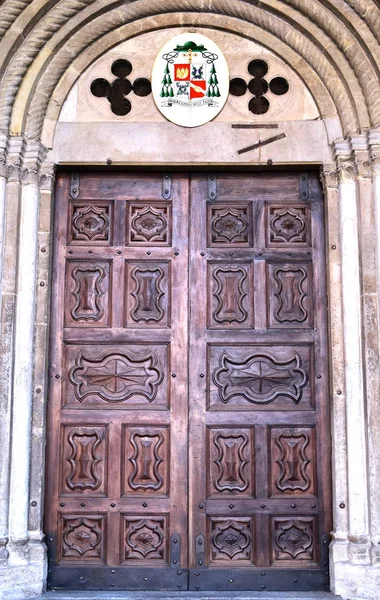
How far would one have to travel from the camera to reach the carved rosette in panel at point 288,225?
5.18 metres

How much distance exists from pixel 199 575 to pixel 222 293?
1.83 metres

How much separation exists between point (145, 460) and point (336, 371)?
4.48 ft

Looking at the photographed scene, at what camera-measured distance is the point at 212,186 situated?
207 inches

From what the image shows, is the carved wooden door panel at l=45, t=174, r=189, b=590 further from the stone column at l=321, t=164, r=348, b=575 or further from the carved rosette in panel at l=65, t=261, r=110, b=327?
the stone column at l=321, t=164, r=348, b=575

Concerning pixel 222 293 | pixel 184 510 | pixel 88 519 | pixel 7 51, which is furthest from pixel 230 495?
pixel 7 51

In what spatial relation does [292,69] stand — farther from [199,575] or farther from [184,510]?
[199,575]

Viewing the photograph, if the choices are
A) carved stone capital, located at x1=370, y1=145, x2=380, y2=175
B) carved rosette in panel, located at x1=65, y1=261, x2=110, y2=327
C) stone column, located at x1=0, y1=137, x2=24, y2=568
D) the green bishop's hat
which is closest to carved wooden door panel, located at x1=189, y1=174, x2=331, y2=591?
carved stone capital, located at x1=370, y1=145, x2=380, y2=175

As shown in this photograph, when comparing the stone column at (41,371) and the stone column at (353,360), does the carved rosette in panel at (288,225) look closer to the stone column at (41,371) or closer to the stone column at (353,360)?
the stone column at (353,360)

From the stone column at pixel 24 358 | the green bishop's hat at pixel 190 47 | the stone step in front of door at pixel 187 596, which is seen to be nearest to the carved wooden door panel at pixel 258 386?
the stone step in front of door at pixel 187 596

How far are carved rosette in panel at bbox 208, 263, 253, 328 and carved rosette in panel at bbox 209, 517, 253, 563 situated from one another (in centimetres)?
128

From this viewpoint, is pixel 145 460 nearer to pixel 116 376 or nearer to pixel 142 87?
pixel 116 376

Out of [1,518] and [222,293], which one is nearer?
[1,518]

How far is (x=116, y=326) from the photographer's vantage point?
5074 millimetres

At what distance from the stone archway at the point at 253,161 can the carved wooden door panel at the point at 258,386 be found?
0.66ft
